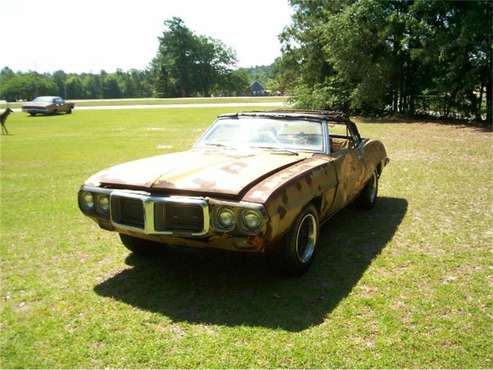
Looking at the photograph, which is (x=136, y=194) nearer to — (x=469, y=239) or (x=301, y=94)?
(x=469, y=239)

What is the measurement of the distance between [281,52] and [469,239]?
28503mm

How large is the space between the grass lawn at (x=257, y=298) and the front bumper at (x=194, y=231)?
1.80ft

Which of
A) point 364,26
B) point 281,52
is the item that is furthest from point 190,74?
point 364,26

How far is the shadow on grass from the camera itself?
336cm

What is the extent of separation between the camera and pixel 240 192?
3.33 metres

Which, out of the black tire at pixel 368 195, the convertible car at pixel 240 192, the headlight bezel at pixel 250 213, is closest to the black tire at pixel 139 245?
the convertible car at pixel 240 192

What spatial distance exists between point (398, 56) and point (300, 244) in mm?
21790

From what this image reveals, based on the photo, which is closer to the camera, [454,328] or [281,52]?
[454,328]

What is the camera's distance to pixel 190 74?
9212cm

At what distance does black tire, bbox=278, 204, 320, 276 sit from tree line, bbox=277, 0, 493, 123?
1652 centimetres

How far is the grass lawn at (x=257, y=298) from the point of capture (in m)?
2.88

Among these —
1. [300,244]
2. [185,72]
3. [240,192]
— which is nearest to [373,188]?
[300,244]

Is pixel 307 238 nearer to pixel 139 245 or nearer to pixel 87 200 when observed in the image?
pixel 139 245

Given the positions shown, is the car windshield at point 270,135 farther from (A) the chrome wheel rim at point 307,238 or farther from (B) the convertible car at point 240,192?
(A) the chrome wheel rim at point 307,238
